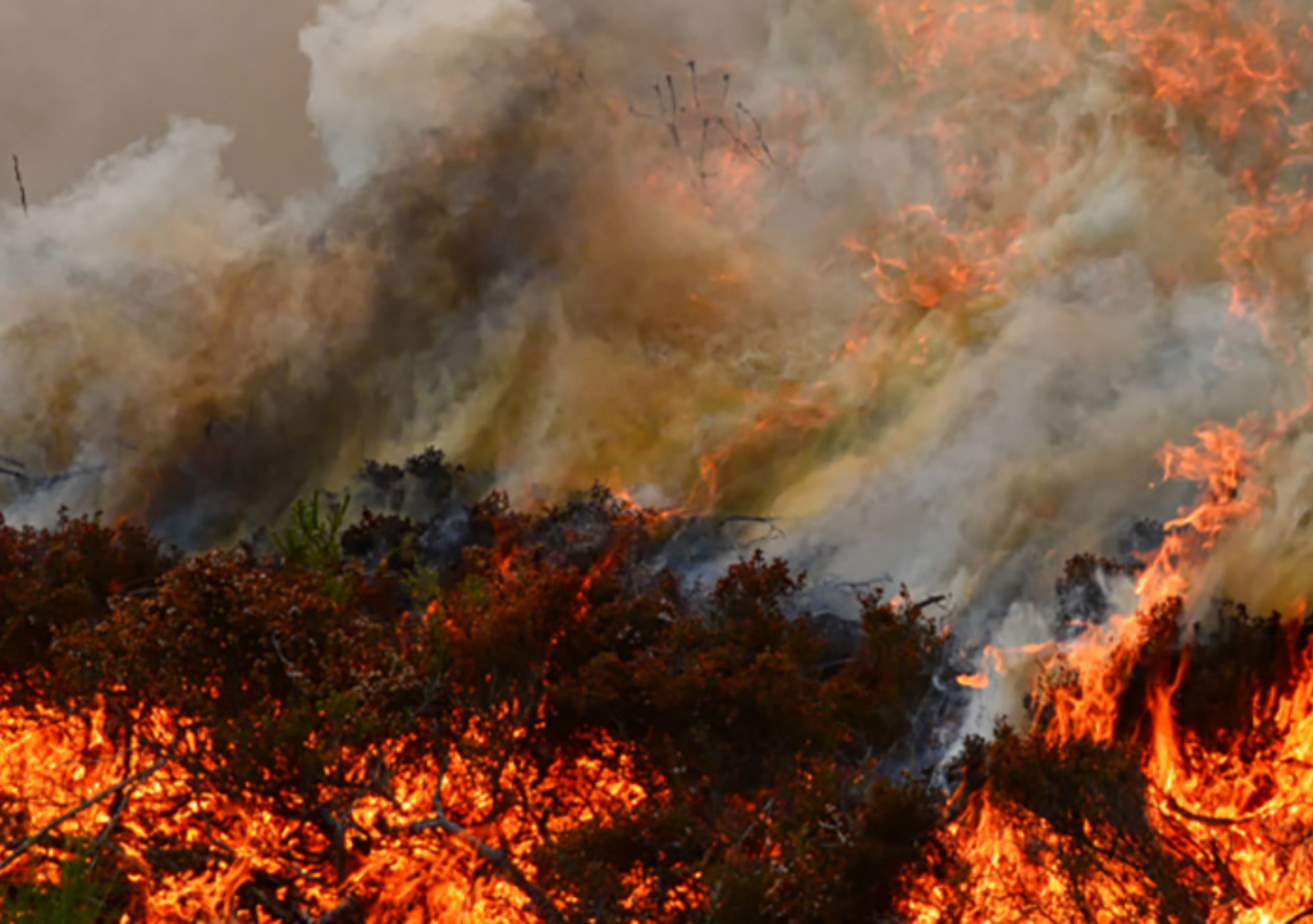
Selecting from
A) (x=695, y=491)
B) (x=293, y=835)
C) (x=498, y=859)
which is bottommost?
(x=498, y=859)

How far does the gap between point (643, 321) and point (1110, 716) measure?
1837cm

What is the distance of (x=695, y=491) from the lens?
29.7 meters

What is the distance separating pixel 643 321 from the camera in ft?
109

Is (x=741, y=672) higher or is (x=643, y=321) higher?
(x=643, y=321)

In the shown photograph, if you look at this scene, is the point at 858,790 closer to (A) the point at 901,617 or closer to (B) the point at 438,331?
→ (A) the point at 901,617

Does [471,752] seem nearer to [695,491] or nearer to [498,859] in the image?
[498,859]

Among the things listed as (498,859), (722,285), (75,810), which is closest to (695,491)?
(722,285)

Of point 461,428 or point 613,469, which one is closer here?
point 613,469

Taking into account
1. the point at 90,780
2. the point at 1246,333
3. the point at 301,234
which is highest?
the point at 301,234

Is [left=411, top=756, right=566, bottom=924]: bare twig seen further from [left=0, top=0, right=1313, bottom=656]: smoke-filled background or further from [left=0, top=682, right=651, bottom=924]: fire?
[left=0, top=0, right=1313, bottom=656]: smoke-filled background

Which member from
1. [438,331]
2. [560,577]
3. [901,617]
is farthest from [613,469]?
[560,577]

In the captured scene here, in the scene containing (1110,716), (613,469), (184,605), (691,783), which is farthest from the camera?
(613,469)

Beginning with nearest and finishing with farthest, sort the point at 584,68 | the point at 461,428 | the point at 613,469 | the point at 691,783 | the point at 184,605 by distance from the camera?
the point at 184,605 < the point at 691,783 < the point at 613,469 < the point at 461,428 < the point at 584,68

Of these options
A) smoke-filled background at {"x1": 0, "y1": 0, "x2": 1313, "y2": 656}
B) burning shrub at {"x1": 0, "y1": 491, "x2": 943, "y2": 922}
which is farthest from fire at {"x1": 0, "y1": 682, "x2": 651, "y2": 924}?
smoke-filled background at {"x1": 0, "y1": 0, "x2": 1313, "y2": 656}
